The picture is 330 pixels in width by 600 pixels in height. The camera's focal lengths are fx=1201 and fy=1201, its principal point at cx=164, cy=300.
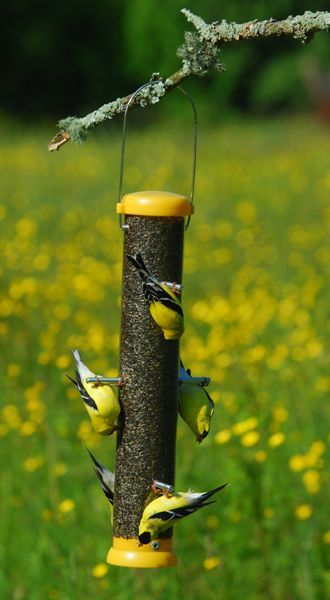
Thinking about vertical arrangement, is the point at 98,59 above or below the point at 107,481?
above

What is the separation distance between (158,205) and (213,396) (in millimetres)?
2600

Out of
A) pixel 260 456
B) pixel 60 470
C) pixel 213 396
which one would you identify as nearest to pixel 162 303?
pixel 260 456

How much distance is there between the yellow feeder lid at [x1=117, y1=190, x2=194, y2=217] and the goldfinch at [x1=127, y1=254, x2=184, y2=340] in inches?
3.1

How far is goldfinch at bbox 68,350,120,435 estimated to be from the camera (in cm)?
202

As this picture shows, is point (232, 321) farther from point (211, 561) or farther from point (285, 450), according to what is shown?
point (211, 561)

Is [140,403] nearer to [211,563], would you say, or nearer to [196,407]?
[196,407]

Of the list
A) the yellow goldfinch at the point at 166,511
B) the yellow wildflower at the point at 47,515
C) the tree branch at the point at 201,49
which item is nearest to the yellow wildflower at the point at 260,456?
the yellow wildflower at the point at 47,515

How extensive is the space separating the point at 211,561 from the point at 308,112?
27.4 m

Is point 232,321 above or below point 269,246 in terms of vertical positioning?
below

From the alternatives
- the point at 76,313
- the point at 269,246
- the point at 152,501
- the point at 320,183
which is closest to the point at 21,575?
the point at 152,501

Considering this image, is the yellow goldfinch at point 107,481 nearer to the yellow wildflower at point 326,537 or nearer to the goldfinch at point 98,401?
the goldfinch at point 98,401

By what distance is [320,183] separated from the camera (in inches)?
471

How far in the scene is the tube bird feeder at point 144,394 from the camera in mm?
2082

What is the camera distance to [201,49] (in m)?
1.95
